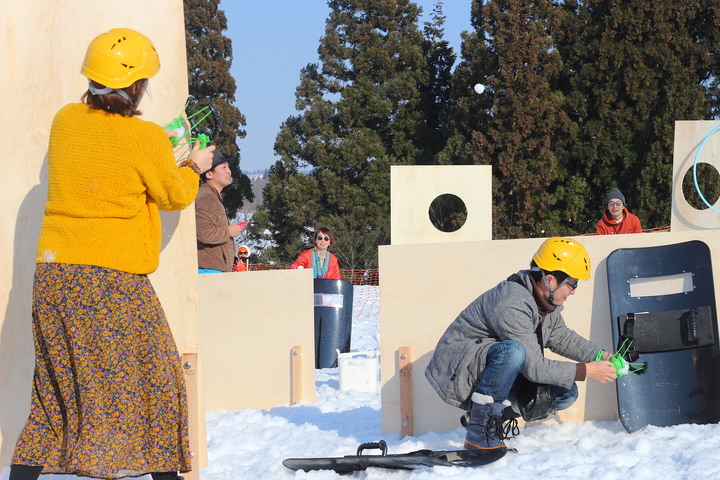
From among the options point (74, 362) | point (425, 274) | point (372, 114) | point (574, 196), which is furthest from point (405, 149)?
point (74, 362)

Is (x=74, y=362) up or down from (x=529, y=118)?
down

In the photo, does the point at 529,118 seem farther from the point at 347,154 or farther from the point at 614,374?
the point at 614,374

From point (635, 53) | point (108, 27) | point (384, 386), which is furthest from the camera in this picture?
point (635, 53)

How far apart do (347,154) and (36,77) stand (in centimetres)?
1867

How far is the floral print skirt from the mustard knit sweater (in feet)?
0.21

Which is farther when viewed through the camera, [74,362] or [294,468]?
[294,468]

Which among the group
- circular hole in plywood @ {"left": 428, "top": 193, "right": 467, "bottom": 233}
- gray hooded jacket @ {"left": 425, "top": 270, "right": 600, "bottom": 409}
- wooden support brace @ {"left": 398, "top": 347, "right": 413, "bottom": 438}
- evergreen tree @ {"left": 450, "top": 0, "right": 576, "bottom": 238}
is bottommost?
wooden support brace @ {"left": 398, "top": 347, "right": 413, "bottom": 438}

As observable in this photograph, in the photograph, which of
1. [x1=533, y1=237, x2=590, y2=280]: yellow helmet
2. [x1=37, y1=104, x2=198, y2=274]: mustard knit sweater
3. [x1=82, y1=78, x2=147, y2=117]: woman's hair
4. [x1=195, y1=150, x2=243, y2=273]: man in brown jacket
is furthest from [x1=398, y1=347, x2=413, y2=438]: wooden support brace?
[x1=82, y1=78, x2=147, y2=117]: woman's hair

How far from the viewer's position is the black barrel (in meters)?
7.72

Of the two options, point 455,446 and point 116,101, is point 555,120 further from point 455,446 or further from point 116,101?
point 116,101

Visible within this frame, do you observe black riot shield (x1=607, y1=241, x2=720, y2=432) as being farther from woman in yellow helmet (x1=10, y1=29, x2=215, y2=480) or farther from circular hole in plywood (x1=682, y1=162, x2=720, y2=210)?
circular hole in plywood (x1=682, y1=162, x2=720, y2=210)

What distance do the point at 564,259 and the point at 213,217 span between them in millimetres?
2415

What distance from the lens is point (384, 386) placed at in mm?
4562

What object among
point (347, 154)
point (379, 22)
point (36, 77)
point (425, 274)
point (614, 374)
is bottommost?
point (614, 374)
